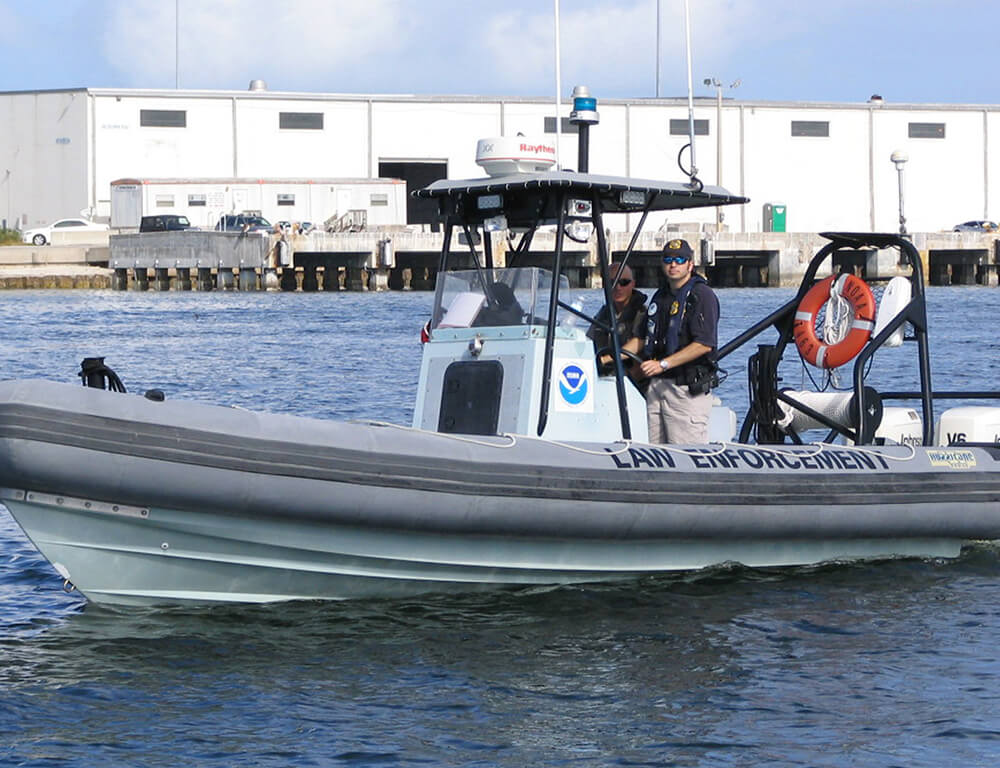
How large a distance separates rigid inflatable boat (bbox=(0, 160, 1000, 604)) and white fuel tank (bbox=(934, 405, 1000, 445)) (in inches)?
4.4

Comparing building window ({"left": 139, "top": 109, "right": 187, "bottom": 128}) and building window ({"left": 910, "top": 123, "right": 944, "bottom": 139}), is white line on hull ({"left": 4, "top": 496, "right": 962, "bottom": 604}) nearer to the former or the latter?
building window ({"left": 139, "top": 109, "right": 187, "bottom": 128})

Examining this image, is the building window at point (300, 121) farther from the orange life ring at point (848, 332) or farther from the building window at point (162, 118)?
the orange life ring at point (848, 332)

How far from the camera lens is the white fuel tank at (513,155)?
8383mm

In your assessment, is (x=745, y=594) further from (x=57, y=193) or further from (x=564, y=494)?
(x=57, y=193)

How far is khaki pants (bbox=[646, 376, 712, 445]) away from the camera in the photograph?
8797 millimetres

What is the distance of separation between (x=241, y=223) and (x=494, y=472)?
4265 cm

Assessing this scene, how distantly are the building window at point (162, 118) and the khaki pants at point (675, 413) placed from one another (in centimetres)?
4570

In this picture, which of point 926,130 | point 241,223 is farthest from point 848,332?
point 926,130

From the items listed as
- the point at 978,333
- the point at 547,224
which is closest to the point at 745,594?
the point at 547,224

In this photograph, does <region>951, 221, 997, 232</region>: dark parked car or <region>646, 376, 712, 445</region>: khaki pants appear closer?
<region>646, 376, 712, 445</region>: khaki pants

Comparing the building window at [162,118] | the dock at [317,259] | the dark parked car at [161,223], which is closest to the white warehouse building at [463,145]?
the building window at [162,118]

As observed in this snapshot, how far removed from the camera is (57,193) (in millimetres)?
52969

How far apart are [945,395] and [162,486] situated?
574 cm

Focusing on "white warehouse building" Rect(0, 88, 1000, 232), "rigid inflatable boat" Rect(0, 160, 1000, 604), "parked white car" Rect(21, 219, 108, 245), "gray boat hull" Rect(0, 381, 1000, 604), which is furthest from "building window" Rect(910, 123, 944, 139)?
"gray boat hull" Rect(0, 381, 1000, 604)
